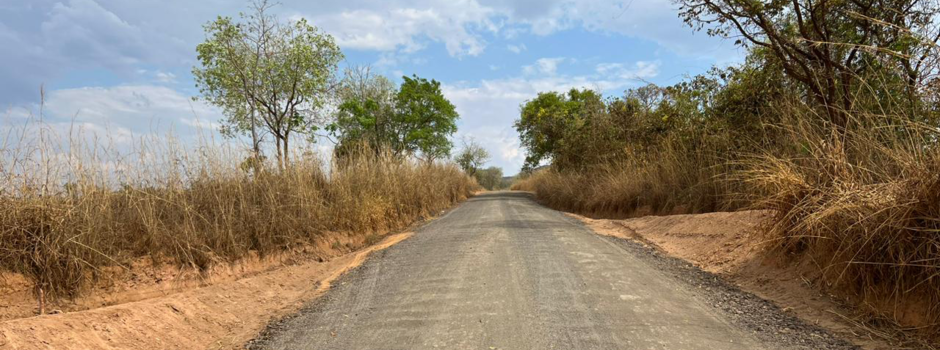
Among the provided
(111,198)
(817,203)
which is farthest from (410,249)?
(817,203)

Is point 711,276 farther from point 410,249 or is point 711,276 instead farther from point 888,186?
point 410,249

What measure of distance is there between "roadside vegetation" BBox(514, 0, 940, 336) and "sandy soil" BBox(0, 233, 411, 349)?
5.17 meters

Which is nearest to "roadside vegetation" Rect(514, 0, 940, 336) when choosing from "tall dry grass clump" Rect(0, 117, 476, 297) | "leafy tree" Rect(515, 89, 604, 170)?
"leafy tree" Rect(515, 89, 604, 170)

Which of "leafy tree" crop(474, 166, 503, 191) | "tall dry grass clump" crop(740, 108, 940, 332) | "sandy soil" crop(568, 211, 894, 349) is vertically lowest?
"sandy soil" crop(568, 211, 894, 349)

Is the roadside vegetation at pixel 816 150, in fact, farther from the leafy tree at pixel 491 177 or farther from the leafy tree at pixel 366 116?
the leafy tree at pixel 491 177

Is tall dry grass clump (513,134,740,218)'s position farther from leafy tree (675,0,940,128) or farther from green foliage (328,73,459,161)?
green foliage (328,73,459,161)

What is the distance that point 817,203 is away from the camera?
4.55m

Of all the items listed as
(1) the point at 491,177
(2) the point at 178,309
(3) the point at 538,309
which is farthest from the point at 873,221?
(1) the point at 491,177

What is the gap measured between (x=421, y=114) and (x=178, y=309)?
2437cm

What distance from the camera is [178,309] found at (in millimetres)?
4398

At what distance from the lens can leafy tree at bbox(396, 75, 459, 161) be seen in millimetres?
27516

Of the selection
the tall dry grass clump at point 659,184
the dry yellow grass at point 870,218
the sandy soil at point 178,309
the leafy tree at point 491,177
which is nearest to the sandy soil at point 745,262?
the dry yellow grass at point 870,218

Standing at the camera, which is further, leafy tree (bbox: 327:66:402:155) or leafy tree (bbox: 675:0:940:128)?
leafy tree (bbox: 327:66:402:155)

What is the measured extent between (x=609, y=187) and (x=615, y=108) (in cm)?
486
